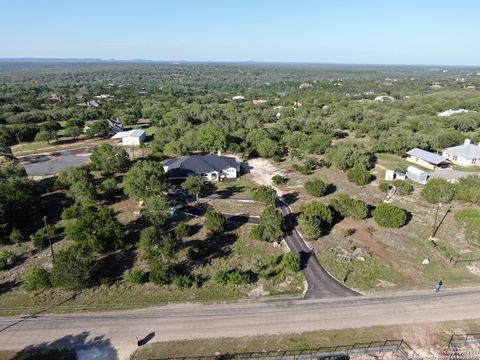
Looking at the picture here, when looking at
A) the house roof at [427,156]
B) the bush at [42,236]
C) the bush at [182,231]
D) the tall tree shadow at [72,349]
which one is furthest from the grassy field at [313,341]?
the house roof at [427,156]

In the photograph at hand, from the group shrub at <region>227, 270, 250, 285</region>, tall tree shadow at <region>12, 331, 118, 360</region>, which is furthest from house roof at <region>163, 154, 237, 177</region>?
tall tree shadow at <region>12, 331, 118, 360</region>

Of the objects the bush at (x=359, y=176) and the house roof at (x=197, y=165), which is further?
the house roof at (x=197, y=165)

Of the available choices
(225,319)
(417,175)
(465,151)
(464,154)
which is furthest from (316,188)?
(465,151)

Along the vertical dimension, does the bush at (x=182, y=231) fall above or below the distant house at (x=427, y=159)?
below

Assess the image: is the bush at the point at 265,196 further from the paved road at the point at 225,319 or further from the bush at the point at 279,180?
the paved road at the point at 225,319

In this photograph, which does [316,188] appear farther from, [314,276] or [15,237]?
[15,237]
